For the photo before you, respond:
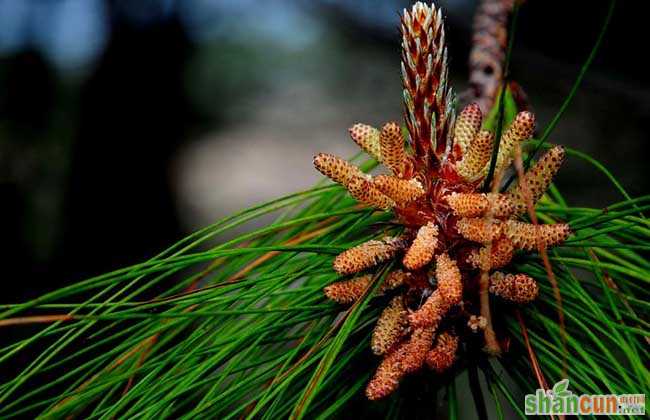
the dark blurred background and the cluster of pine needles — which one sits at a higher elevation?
the dark blurred background

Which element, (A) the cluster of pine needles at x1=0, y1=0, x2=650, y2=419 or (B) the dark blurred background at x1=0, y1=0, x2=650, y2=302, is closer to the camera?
(A) the cluster of pine needles at x1=0, y1=0, x2=650, y2=419

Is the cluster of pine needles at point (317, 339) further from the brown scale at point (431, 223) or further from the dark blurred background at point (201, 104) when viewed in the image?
the dark blurred background at point (201, 104)

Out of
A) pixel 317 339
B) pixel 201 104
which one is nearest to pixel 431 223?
pixel 317 339

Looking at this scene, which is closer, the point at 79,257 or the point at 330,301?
the point at 330,301

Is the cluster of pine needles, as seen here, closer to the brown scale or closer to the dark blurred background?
the brown scale

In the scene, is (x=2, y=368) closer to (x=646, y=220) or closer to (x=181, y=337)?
(x=181, y=337)

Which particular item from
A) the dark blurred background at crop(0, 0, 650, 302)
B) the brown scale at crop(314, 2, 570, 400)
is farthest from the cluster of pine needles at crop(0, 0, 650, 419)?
the dark blurred background at crop(0, 0, 650, 302)

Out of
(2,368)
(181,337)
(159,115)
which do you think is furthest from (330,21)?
(181,337)

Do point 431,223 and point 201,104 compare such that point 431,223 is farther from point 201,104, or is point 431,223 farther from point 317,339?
point 201,104

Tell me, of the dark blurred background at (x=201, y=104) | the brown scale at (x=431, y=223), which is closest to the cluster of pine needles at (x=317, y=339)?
the brown scale at (x=431, y=223)
